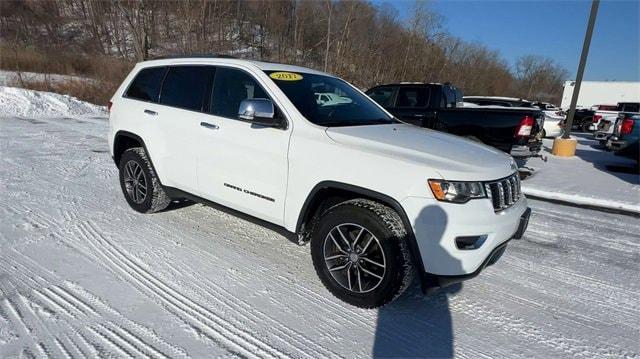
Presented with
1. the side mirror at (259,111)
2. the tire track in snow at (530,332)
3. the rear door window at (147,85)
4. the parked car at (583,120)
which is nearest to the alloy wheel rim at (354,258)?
the tire track in snow at (530,332)

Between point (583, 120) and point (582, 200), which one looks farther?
point (583, 120)

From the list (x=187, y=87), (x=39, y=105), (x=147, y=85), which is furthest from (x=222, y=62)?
(x=39, y=105)

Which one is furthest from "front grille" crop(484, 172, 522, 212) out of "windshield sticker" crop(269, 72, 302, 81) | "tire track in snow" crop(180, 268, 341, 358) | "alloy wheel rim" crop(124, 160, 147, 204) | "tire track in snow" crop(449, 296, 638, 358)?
"alloy wheel rim" crop(124, 160, 147, 204)

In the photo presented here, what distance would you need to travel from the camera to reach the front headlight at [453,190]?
2.55 m

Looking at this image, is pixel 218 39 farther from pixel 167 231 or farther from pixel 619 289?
pixel 619 289

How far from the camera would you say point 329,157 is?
9.61 feet

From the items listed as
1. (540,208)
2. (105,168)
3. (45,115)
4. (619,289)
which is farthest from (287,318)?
(45,115)

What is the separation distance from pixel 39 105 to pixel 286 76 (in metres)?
14.8

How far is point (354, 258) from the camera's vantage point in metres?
2.93

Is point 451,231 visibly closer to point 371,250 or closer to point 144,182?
point 371,250

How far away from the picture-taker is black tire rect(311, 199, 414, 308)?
8.82 feet

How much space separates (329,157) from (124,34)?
100 ft

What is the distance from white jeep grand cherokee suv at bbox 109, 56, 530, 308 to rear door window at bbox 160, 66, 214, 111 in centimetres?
2

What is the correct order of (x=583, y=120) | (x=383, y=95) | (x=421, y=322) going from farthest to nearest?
1. (x=583, y=120)
2. (x=383, y=95)
3. (x=421, y=322)
